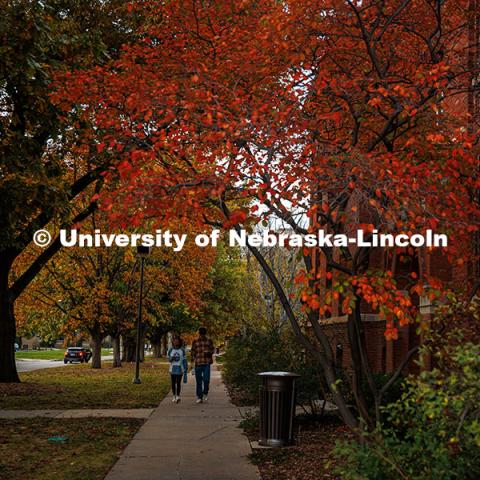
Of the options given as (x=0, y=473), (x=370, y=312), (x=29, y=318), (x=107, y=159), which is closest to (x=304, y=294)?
(x=0, y=473)

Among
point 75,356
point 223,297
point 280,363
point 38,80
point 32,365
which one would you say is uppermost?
point 38,80

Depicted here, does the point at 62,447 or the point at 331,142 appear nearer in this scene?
the point at 331,142

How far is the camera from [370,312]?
21.8 meters

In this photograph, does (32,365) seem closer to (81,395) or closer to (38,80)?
(81,395)

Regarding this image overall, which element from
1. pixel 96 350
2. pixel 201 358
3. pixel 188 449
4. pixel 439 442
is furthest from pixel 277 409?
pixel 96 350

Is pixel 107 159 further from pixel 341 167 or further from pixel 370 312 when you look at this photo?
pixel 341 167

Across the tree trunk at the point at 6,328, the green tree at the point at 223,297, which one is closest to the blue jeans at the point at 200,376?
the tree trunk at the point at 6,328

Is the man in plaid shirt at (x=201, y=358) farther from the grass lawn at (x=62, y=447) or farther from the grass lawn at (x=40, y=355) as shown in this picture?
the grass lawn at (x=40, y=355)

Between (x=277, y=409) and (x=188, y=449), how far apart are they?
1.48m

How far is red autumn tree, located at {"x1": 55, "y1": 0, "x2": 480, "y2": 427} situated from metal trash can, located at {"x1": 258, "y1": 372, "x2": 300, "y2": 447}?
149 centimetres

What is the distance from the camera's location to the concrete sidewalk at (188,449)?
8.74 m

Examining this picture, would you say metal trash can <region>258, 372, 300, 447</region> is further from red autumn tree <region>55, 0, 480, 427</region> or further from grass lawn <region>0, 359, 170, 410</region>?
grass lawn <region>0, 359, 170, 410</region>

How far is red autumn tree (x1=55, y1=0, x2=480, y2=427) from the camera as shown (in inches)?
293

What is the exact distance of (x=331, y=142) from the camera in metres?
8.52
